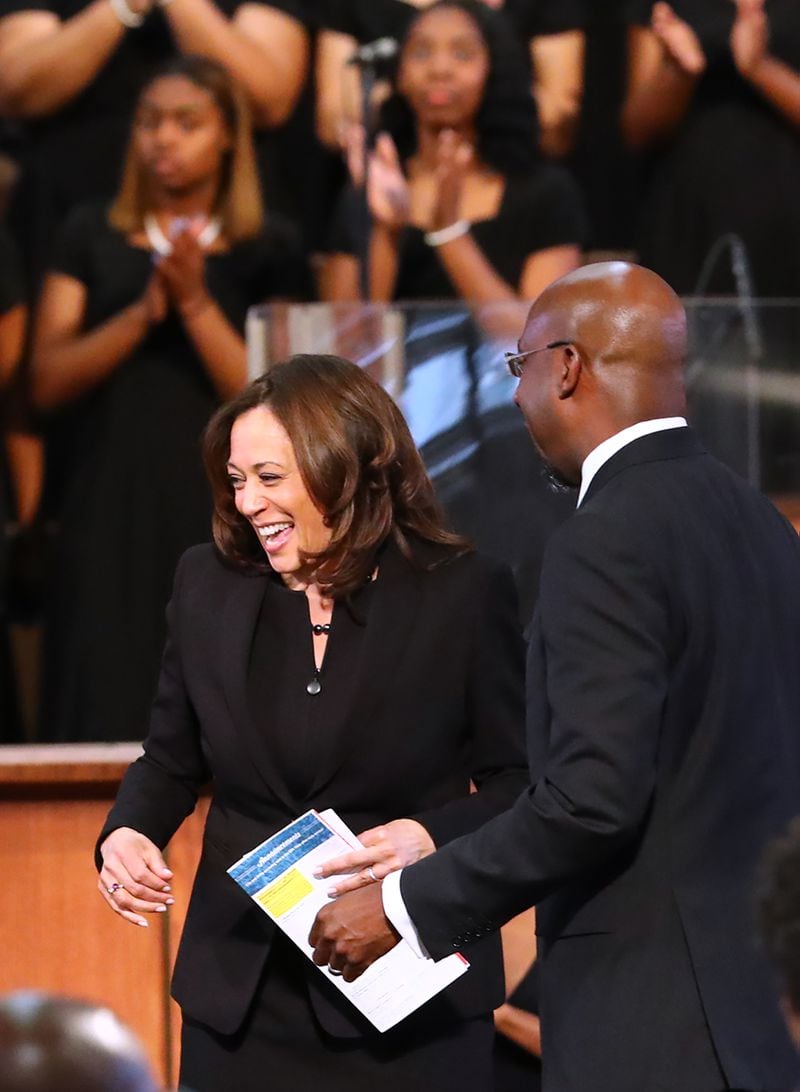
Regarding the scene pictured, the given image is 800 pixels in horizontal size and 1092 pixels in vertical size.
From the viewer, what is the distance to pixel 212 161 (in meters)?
4.31

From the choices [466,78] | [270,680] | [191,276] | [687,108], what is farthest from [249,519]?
[687,108]

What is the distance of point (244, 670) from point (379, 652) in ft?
0.51

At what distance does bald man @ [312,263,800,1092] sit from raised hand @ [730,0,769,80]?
321cm

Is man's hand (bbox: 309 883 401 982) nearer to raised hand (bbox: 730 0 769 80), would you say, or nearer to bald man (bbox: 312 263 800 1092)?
bald man (bbox: 312 263 800 1092)

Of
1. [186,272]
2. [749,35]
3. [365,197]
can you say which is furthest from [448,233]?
[749,35]

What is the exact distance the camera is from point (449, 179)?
171 inches

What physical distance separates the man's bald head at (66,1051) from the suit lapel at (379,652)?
1.06m

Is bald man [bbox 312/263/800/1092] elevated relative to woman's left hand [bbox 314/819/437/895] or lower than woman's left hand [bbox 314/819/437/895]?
elevated

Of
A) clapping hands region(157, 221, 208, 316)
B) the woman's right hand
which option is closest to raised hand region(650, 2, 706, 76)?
clapping hands region(157, 221, 208, 316)

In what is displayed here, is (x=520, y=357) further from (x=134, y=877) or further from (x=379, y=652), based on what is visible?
(x=134, y=877)

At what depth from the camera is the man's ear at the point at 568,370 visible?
1698mm

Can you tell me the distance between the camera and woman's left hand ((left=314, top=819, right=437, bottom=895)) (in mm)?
1844

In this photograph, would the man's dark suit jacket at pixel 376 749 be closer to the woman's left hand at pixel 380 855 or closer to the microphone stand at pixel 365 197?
the woman's left hand at pixel 380 855

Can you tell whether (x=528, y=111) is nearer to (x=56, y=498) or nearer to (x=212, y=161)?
(x=212, y=161)
